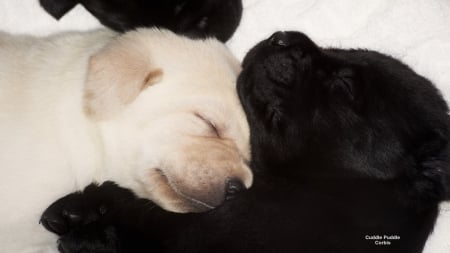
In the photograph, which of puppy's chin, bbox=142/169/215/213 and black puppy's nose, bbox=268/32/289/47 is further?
black puppy's nose, bbox=268/32/289/47

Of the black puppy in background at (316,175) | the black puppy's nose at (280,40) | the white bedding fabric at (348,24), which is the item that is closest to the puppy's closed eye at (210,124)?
the black puppy in background at (316,175)

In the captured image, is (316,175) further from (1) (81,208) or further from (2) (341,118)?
(1) (81,208)

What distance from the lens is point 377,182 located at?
5.90 ft

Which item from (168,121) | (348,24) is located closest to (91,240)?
(168,121)

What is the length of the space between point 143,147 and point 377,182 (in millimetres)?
759

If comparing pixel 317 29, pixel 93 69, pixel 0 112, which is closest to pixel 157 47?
pixel 93 69

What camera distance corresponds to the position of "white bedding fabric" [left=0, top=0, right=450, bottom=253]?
2.28 metres

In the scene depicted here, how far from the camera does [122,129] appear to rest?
1.82 m

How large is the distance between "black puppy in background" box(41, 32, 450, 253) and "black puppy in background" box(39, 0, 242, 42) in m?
0.32

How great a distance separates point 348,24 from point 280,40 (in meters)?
0.62

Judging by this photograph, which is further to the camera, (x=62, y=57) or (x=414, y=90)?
(x=62, y=57)


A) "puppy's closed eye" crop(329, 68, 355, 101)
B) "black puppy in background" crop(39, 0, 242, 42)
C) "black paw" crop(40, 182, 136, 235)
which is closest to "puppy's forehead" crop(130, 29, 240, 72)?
"black puppy in background" crop(39, 0, 242, 42)

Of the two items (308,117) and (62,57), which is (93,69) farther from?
(308,117)

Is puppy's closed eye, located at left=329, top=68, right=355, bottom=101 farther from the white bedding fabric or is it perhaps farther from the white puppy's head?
the white bedding fabric
